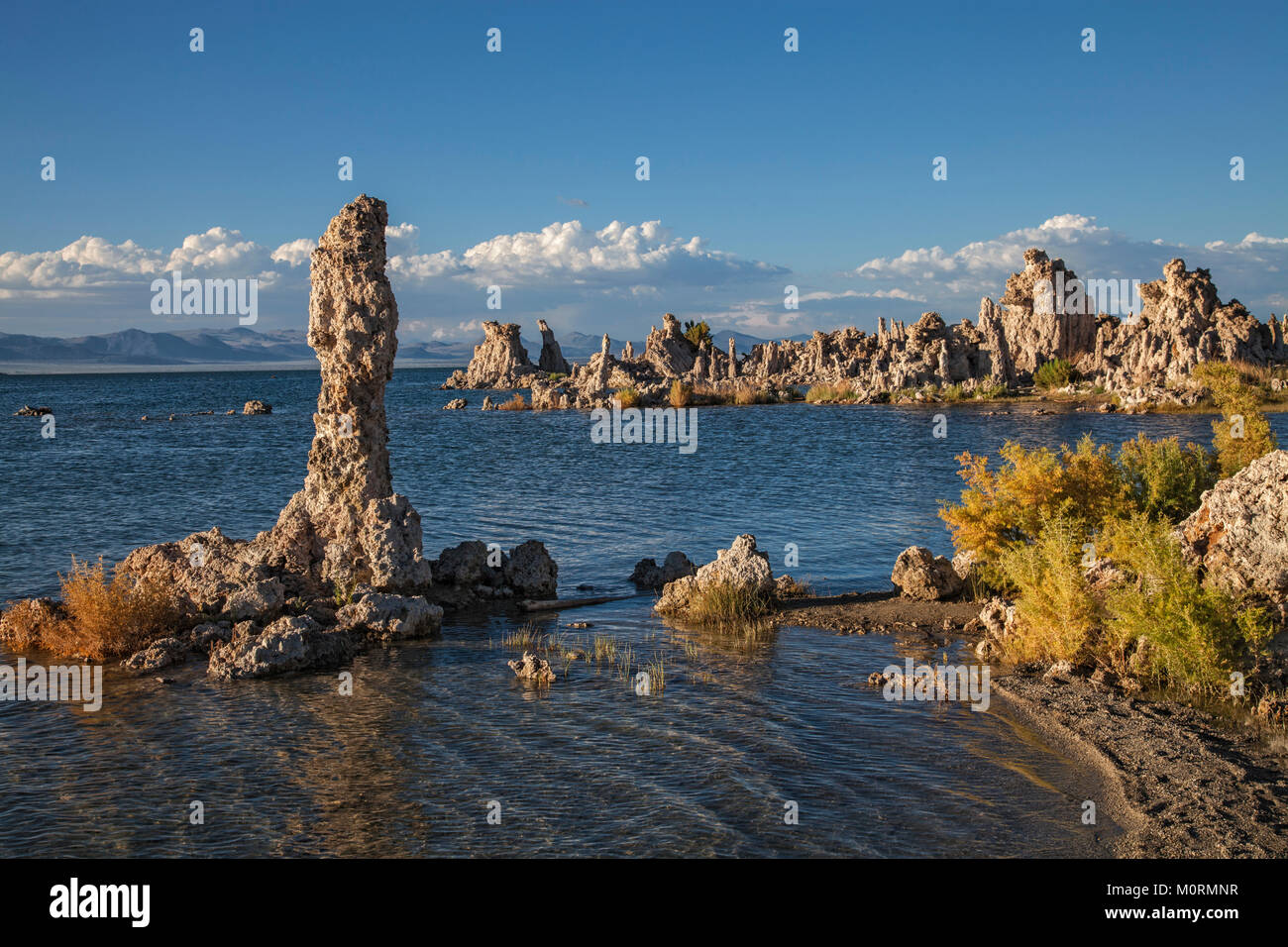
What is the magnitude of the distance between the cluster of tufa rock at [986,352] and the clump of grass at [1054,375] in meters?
2.49

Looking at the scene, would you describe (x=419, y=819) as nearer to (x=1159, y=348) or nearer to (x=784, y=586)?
(x=784, y=586)

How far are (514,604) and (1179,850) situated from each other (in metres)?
10.9

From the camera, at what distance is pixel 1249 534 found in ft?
36.7

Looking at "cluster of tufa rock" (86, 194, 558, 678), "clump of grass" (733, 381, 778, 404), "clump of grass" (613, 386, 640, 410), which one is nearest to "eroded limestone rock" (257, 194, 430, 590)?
"cluster of tufa rock" (86, 194, 558, 678)

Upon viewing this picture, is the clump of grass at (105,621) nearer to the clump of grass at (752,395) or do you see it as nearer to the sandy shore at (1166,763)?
the sandy shore at (1166,763)

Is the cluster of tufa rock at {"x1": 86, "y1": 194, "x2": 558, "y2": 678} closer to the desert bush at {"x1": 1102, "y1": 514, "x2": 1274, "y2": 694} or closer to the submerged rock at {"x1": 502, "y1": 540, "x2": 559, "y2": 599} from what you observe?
the submerged rock at {"x1": 502, "y1": 540, "x2": 559, "y2": 599}

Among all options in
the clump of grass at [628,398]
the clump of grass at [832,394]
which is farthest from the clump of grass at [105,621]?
the clump of grass at [832,394]

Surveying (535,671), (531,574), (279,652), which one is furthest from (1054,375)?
(279,652)

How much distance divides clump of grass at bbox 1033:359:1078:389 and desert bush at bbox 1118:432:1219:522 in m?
59.9

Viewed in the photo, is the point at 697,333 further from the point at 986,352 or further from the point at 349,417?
the point at 349,417

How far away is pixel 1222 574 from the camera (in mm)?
11219
